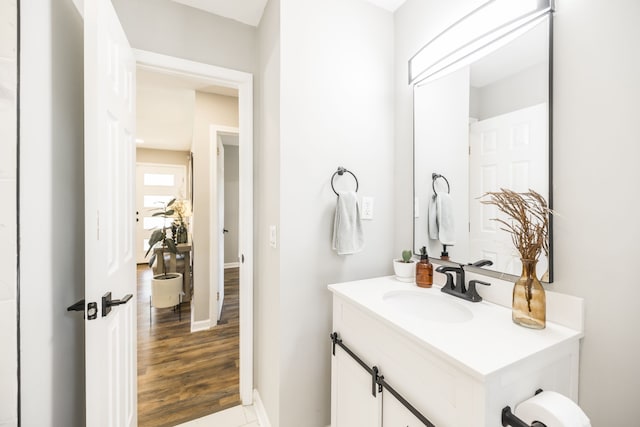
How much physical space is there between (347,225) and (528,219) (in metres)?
0.74

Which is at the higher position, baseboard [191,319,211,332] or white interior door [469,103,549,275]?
white interior door [469,103,549,275]

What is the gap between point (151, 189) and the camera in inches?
231

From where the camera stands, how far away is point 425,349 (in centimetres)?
76

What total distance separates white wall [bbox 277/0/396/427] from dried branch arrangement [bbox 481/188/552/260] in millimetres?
701

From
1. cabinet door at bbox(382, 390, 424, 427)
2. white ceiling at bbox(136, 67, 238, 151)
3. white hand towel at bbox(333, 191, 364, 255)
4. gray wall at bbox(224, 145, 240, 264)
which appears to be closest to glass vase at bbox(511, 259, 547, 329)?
cabinet door at bbox(382, 390, 424, 427)

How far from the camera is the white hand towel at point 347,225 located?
53.7 inches

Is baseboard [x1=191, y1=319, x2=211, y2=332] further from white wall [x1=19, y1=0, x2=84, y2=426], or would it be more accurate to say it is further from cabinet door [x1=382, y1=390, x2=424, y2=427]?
cabinet door [x1=382, y1=390, x2=424, y2=427]

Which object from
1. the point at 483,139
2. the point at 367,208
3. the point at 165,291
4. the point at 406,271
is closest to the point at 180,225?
the point at 165,291

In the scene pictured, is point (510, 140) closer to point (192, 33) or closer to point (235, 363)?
point (192, 33)

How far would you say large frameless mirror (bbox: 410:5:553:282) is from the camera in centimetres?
94

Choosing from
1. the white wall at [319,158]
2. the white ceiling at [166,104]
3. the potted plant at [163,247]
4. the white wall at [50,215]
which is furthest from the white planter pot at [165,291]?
the white wall at [319,158]

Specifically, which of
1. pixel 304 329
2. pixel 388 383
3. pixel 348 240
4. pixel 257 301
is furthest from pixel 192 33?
pixel 388 383

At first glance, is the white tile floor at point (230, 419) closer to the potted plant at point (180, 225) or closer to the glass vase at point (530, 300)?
the glass vase at point (530, 300)
